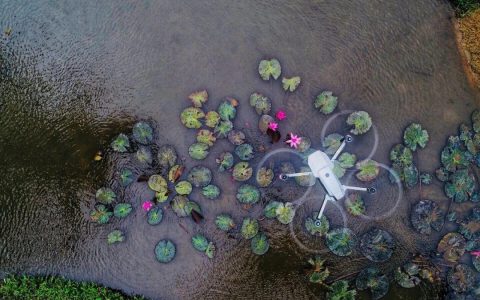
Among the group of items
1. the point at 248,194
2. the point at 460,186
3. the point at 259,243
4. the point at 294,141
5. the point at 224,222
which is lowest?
the point at 259,243

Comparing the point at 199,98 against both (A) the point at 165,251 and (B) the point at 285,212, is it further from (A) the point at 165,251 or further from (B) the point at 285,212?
(A) the point at 165,251

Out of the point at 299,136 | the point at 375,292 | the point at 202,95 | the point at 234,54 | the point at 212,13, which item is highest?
the point at 212,13

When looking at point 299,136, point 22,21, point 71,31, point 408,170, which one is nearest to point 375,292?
point 408,170

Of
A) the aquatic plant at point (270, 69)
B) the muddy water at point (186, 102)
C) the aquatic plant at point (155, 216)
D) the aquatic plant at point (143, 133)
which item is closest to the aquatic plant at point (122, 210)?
the muddy water at point (186, 102)

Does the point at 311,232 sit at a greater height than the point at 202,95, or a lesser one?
lesser

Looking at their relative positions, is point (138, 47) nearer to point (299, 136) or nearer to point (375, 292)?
point (299, 136)

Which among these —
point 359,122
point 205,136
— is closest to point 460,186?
point 359,122
